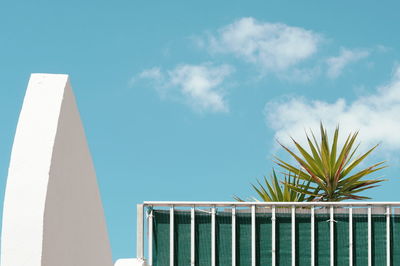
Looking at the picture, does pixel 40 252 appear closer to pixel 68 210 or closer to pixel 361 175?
pixel 68 210

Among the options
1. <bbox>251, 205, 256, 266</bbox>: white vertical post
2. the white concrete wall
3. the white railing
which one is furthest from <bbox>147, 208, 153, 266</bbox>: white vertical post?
the white concrete wall

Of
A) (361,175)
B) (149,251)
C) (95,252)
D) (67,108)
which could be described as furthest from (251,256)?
(67,108)

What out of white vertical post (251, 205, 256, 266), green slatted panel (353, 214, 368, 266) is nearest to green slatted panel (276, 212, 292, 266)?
white vertical post (251, 205, 256, 266)

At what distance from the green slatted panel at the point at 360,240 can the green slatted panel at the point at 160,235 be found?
3.08m

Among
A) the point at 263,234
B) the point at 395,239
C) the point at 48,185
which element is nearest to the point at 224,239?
the point at 263,234

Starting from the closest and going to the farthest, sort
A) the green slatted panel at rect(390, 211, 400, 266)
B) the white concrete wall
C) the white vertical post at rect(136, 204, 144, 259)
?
1. the white concrete wall
2. the white vertical post at rect(136, 204, 144, 259)
3. the green slatted panel at rect(390, 211, 400, 266)

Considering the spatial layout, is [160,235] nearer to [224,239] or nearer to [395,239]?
[224,239]

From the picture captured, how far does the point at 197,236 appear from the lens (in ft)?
36.0

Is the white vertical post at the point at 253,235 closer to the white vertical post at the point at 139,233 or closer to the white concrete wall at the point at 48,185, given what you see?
the white vertical post at the point at 139,233

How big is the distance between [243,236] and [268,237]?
0.41 metres

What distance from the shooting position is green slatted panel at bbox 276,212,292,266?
1101 cm

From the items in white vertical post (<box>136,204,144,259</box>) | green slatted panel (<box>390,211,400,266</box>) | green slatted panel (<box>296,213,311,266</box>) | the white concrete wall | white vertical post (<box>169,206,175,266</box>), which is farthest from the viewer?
green slatted panel (<box>390,211,400,266</box>)

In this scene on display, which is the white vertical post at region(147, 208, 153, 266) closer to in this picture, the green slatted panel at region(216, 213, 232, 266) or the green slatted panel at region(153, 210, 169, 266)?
the green slatted panel at region(153, 210, 169, 266)

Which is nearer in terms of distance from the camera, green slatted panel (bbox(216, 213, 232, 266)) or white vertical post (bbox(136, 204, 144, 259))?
white vertical post (bbox(136, 204, 144, 259))
